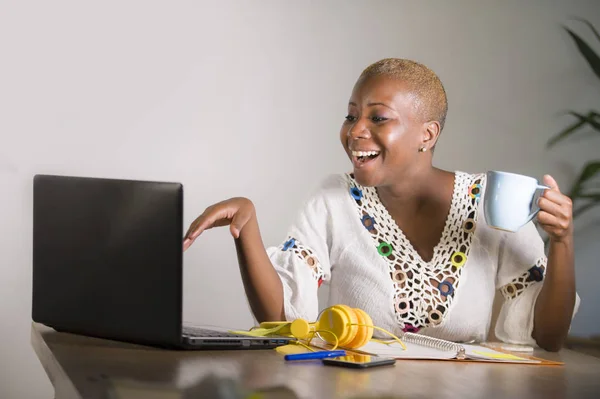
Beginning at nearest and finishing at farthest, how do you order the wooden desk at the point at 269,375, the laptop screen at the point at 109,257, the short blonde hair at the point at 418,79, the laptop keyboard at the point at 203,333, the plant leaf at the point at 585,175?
the wooden desk at the point at 269,375 < the laptop screen at the point at 109,257 < the laptop keyboard at the point at 203,333 < the short blonde hair at the point at 418,79 < the plant leaf at the point at 585,175

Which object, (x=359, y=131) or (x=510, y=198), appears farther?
(x=359, y=131)

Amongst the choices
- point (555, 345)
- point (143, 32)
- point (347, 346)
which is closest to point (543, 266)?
point (555, 345)

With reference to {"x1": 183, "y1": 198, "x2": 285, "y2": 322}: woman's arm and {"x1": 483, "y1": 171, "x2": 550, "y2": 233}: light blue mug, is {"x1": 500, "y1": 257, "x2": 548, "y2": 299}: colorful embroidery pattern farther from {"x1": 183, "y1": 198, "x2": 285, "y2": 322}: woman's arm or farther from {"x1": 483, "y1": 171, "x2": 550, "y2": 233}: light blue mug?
{"x1": 183, "y1": 198, "x2": 285, "y2": 322}: woman's arm

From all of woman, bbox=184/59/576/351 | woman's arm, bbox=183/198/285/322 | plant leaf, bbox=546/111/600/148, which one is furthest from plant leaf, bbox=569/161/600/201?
woman's arm, bbox=183/198/285/322

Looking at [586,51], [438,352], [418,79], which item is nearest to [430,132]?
[418,79]

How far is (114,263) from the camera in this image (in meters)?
1.15

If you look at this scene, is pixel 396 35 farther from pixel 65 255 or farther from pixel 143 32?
pixel 65 255

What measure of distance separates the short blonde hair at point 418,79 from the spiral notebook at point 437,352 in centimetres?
58

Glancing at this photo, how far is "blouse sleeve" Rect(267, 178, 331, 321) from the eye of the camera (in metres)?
1.66

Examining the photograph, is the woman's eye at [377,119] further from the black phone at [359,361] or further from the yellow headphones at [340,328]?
the black phone at [359,361]

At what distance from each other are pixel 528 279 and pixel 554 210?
0.30 metres

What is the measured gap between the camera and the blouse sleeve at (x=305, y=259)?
5.45 ft

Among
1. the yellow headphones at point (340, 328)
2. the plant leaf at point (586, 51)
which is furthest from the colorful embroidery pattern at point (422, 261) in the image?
the plant leaf at point (586, 51)

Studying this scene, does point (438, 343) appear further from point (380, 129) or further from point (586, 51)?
point (586, 51)
